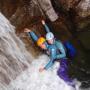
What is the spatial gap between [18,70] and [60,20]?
184 cm

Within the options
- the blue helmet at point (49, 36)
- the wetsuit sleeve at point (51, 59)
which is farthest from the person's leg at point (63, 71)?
the blue helmet at point (49, 36)

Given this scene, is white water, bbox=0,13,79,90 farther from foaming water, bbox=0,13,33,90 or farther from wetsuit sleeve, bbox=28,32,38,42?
wetsuit sleeve, bbox=28,32,38,42

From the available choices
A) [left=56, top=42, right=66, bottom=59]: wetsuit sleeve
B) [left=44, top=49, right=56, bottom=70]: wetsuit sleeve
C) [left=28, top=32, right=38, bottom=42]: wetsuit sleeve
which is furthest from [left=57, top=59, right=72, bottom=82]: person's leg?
[left=28, top=32, right=38, bottom=42]: wetsuit sleeve

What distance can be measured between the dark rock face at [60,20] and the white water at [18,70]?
27 cm

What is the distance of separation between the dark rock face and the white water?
0.89 feet

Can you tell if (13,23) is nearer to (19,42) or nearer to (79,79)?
(19,42)

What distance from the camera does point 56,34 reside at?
416 inches

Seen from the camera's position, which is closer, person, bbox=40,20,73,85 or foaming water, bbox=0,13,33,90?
foaming water, bbox=0,13,33,90

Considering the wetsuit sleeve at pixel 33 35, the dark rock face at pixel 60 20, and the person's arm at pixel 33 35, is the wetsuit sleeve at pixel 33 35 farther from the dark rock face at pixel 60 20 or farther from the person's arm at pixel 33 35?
the dark rock face at pixel 60 20

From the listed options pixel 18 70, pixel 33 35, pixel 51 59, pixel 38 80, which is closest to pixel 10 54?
pixel 18 70

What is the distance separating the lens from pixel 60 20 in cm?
1060

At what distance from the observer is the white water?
952 cm

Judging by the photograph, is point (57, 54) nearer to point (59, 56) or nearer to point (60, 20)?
point (59, 56)

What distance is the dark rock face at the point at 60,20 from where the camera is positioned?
9.89m
